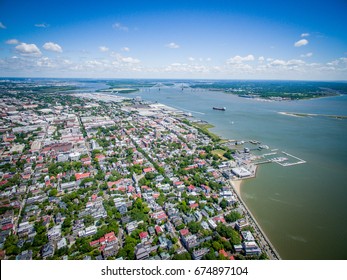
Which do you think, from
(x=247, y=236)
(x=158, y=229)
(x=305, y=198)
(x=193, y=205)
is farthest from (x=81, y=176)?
(x=305, y=198)

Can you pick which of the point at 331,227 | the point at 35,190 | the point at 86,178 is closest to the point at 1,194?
the point at 35,190

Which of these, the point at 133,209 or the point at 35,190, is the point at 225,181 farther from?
the point at 35,190

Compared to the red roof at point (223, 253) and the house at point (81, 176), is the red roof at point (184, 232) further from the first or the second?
the house at point (81, 176)

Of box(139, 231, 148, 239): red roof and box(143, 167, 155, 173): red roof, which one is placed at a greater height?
box(143, 167, 155, 173): red roof

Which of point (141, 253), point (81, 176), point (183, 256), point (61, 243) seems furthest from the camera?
point (81, 176)

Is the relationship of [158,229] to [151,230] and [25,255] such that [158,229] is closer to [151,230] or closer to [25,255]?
[151,230]

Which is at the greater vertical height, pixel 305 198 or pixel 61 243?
pixel 305 198

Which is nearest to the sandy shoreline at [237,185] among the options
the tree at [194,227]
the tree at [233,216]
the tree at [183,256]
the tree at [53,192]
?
the tree at [233,216]

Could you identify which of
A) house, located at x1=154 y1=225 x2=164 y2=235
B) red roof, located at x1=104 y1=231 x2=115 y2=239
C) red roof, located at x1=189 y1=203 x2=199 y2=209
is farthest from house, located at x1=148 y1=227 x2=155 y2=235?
red roof, located at x1=189 y1=203 x2=199 y2=209

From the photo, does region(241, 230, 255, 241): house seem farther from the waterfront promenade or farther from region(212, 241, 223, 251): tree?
region(212, 241, 223, 251): tree

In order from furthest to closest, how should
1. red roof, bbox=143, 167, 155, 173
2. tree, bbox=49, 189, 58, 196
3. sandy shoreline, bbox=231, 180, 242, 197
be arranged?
1. red roof, bbox=143, 167, 155, 173
2. sandy shoreline, bbox=231, 180, 242, 197
3. tree, bbox=49, 189, 58, 196

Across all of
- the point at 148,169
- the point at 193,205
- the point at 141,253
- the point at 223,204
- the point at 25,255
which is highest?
the point at 148,169
